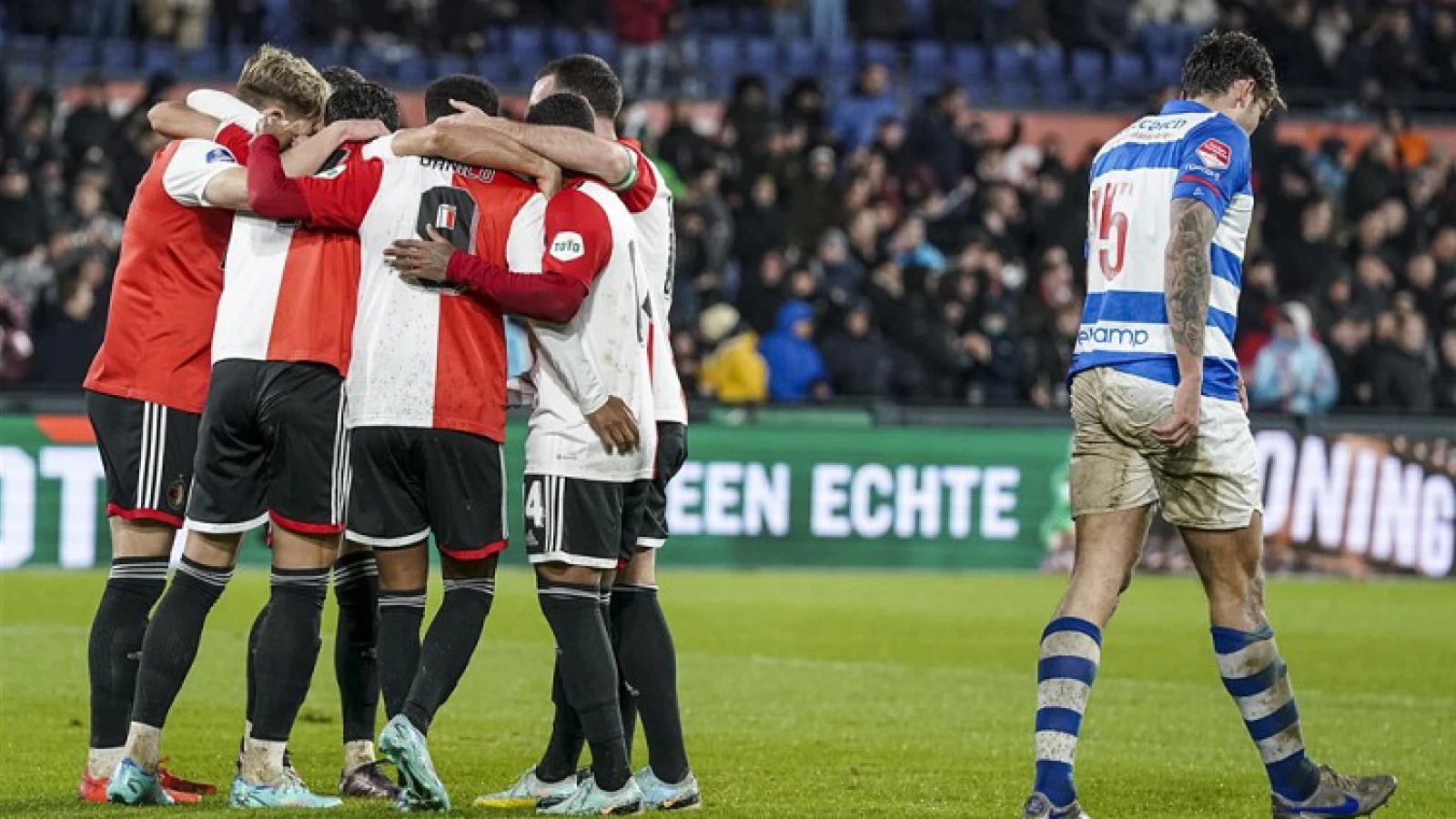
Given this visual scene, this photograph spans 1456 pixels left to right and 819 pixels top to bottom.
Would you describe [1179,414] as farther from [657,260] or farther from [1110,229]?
[657,260]

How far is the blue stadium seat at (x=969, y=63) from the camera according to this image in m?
26.4

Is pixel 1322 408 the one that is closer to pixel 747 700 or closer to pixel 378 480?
pixel 747 700

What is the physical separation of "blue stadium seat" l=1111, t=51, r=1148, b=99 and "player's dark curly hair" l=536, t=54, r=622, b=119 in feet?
64.9

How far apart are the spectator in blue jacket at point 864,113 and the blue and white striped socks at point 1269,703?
56.5 feet

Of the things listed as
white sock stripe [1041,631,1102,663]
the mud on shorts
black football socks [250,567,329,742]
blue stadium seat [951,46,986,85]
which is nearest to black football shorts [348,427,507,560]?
black football socks [250,567,329,742]

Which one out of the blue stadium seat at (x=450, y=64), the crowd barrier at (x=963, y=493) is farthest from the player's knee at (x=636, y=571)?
the blue stadium seat at (x=450, y=64)

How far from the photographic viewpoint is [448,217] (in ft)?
22.6

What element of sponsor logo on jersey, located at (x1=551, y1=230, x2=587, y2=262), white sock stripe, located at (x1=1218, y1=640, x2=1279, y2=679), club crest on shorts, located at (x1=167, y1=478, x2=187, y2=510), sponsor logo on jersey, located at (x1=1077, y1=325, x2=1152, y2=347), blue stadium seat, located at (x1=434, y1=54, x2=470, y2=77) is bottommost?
white sock stripe, located at (x1=1218, y1=640, x2=1279, y2=679)

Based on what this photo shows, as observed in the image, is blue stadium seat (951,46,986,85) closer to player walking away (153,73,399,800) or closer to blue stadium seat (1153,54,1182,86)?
blue stadium seat (1153,54,1182,86)

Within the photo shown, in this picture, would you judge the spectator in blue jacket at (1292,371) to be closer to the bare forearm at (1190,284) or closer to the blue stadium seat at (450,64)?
the blue stadium seat at (450,64)

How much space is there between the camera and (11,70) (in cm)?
2302

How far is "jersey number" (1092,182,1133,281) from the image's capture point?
6.97 metres

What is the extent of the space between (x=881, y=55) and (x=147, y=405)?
19376mm

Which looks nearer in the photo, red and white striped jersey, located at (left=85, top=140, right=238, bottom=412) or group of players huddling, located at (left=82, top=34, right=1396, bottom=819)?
group of players huddling, located at (left=82, top=34, right=1396, bottom=819)
